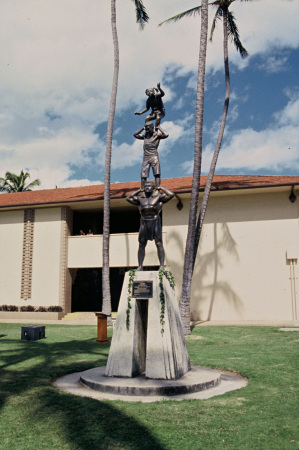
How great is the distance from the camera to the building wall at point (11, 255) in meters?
22.7

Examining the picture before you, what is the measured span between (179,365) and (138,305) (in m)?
1.32

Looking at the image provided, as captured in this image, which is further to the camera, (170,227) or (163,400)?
(170,227)

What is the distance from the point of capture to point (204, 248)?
19.9m

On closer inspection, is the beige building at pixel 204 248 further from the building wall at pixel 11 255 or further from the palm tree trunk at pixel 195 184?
the palm tree trunk at pixel 195 184

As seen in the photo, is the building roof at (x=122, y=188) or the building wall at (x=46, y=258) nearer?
the building roof at (x=122, y=188)

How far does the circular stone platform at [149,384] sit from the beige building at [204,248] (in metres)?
12.2

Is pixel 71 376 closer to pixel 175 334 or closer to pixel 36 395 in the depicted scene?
pixel 36 395

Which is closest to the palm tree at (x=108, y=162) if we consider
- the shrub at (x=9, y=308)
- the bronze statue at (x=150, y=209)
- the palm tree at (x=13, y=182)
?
the shrub at (x=9, y=308)

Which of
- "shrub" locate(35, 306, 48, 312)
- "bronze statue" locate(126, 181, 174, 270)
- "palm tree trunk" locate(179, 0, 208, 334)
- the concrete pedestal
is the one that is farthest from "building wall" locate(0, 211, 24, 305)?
the concrete pedestal

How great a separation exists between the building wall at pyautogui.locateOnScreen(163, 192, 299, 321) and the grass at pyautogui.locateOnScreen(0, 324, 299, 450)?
9778 mm

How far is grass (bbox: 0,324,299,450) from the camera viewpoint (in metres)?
4.48

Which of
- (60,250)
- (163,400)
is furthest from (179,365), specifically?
(60,250)

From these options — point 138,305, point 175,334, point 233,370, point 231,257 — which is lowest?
point 233,370

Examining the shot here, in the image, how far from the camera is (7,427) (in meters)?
4.96
